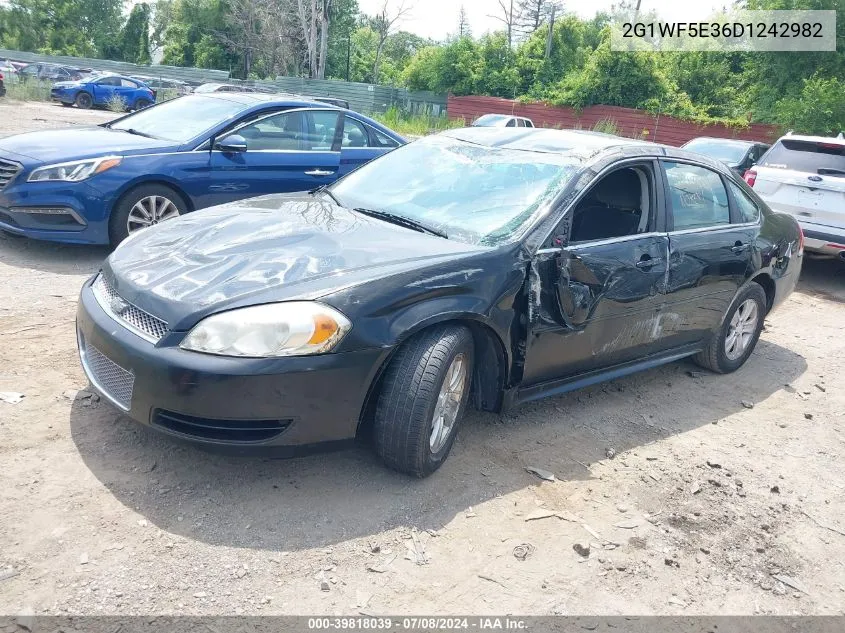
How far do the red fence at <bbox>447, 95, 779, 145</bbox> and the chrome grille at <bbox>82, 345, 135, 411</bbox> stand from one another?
27.3 metres

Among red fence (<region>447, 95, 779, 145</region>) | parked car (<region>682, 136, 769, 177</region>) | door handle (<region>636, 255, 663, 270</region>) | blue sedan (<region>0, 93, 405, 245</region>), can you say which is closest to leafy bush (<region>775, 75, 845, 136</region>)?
red fence (<region>447, 95, 779, 145</region>)

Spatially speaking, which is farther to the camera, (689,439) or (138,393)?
(689,439)

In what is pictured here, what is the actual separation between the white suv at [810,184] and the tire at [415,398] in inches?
258

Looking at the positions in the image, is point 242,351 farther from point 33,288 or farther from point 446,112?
point 446,112

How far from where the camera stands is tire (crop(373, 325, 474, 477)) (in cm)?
317

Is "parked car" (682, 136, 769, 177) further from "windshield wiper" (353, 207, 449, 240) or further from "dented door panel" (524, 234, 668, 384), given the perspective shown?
"windshield wiper" (353, 207, 449, 240)

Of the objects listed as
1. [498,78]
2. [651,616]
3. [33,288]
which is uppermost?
[498,78]

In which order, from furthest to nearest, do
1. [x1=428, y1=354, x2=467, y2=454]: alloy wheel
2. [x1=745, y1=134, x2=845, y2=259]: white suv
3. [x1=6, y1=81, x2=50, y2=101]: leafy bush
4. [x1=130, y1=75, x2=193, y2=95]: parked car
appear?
1. [x1=130, y1=75, x2=193, y2=95]: parked car
2. [x1=6, y1=81, x2=50, y2=101]: leafy bush
3. [x1=745, y1=134, x2=845, y2=259]: white suv
4. [x1=428, y1=354, x2=467, y2=454]: alloy wheel

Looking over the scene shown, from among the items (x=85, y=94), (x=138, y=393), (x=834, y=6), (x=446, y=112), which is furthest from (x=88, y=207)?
(x=446, y=112)

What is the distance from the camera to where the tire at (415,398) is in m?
3.17

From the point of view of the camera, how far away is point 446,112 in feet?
124

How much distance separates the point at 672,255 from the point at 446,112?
34.7 m

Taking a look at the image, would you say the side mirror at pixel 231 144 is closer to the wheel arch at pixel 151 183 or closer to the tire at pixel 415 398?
the wheel arch at pixel 151 183

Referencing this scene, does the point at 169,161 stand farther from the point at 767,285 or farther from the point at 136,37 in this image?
the point at 136,37
